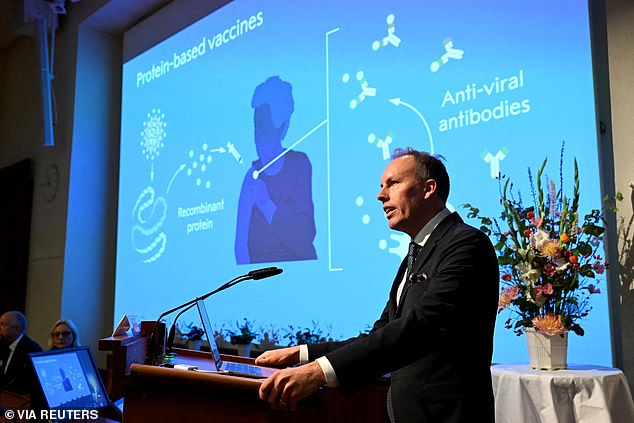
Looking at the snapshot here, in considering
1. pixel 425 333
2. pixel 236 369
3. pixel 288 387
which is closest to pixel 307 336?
pixel 236 369

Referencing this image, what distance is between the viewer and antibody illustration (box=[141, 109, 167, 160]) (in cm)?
633

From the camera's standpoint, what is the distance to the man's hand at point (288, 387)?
136cm

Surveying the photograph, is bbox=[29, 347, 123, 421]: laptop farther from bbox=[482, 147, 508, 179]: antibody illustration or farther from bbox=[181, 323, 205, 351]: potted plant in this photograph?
bbox=[181, 323, 205, 351]: potted plant

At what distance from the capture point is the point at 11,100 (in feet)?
29.0

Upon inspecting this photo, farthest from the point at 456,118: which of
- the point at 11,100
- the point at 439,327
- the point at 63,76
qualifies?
the point at 11,100

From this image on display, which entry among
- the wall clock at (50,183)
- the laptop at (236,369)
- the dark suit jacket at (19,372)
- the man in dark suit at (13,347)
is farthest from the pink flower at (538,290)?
the wall clock at (50,183)

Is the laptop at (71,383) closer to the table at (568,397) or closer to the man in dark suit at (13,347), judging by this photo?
the man in dark suit at (13,347)

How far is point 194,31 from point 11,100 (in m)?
4.03

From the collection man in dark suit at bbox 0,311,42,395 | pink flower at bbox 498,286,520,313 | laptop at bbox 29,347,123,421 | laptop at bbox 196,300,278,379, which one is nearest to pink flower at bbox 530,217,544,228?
pink flower at bbox 498,286,520,313

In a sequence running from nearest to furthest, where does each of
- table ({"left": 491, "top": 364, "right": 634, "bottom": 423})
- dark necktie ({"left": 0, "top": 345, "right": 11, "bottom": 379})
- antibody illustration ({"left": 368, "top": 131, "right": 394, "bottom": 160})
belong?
table ({"left": 491, "top": 364, "right": 634, "bottom": 423}), antibody illustration ({"left": 368, "top": 131, "right": 394, "bottom": 160}), dark necktie ({"left": 0, "top": 345, "right": 11, "bottom": 379})

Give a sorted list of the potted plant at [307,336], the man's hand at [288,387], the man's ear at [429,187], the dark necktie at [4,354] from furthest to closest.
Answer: the dark necktie at [4,354] < the potted plant at [307,336] < the man's ear at [429,187] < the man's hand at [288,387]

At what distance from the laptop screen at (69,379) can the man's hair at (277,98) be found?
2.54 metres

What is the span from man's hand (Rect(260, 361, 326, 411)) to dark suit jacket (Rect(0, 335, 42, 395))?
2047 millimetres

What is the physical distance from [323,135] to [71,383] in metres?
2.46
